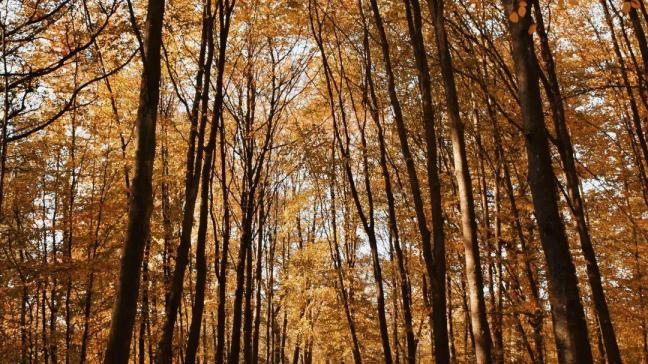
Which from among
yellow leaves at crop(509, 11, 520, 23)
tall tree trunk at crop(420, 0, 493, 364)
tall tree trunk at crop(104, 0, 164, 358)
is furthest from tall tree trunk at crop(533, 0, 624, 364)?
tall tree trunk at crop(104, 0, 164, 358)

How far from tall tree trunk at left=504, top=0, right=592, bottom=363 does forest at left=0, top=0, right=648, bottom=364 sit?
0.03ft

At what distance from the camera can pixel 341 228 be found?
1733 centimetres

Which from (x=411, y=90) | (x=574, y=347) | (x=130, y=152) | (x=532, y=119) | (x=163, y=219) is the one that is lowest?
(x=574, y=347)

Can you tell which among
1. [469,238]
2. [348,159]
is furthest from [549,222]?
[348,159]

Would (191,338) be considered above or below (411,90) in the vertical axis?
below

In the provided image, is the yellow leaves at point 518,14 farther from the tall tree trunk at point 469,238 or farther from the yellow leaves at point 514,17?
the tall tree trunk at point 469,238

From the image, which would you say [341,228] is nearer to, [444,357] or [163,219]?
[163,219]

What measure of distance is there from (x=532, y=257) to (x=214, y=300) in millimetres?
9346

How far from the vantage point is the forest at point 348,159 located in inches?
163

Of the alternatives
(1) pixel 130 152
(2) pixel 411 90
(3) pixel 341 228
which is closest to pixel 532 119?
(2) pixel 411 90

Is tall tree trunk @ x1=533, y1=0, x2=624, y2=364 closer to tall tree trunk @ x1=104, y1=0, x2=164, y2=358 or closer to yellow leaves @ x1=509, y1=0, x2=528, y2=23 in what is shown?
yellow leaves @ x1=509, y1=0, x2=528, y2=23

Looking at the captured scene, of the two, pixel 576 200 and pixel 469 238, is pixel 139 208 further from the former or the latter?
pixel 576 200

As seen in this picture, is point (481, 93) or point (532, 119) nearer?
point (532, 119)

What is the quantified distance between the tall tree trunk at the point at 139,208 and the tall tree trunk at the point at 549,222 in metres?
2.46
